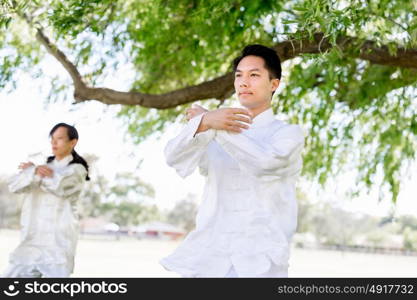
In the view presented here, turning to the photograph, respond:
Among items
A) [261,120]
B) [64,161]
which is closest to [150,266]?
A: [64,161]

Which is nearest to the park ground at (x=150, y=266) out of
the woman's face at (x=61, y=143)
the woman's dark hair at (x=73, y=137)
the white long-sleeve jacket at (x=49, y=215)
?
the white long-sleeve jacket at (x=49, y=215)

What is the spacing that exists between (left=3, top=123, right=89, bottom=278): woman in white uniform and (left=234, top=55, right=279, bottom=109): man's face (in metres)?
2.74

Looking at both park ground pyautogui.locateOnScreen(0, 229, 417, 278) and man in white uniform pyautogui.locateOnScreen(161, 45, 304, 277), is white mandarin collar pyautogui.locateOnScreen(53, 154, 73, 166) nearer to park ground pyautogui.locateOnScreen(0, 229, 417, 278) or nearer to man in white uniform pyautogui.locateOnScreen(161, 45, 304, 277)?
park ground pyautogui.locateOnScreen(0, 229, 417, 278)

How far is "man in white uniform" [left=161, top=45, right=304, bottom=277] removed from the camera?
244 cm

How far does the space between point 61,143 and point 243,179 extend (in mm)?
2890

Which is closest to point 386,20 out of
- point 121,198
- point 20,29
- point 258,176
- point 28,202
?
point 258,176

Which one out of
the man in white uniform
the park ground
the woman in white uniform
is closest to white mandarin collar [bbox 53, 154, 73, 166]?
the woman in white uniform

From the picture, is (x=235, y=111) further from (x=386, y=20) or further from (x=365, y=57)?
(x=365, y=57)

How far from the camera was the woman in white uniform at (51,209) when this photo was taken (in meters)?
5.09

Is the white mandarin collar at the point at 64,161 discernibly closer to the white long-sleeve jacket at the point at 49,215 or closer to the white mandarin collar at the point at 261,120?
the white long-sleeve jacket at the point at 49,215

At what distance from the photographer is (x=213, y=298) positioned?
240 cm

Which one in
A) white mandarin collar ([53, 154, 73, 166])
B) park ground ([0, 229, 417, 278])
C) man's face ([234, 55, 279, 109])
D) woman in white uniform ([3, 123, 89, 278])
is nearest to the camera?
man's face ([234, 55, 279, 109])

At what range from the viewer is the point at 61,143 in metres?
5.17

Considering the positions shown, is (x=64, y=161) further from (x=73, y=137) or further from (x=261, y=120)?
(x=261, y=120)
